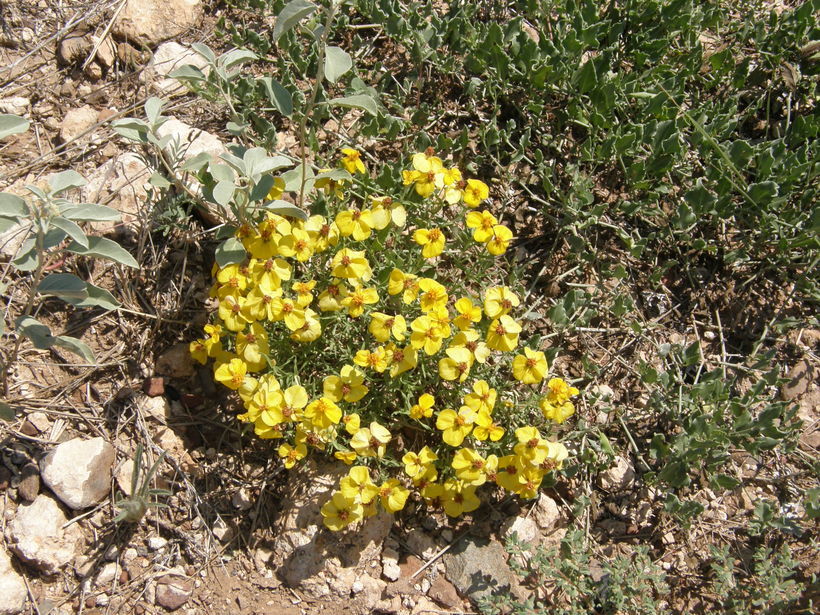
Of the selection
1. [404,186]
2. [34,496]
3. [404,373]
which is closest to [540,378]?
[404,373]

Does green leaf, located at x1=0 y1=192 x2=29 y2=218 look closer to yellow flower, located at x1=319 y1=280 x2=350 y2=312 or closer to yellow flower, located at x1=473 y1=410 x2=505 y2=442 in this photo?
yellow flower, located at x1=319 y1=280 x2=350 y2=312

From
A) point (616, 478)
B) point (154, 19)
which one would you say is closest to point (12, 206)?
point (154, 19)

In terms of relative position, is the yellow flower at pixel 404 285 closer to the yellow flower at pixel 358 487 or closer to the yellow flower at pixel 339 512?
the yellow flower at pixel 358 487

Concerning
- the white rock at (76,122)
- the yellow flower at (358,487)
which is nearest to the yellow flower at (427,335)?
the yellow flower at (358,487)

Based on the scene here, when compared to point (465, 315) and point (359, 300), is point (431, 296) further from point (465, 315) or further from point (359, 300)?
point (359, 300)

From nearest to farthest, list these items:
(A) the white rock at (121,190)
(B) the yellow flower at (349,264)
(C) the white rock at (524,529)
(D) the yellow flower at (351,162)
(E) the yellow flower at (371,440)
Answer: (E) the yellow flower at (371,440), (B) the yellow flower at (349,264), (C) the white rock at (524,529), (D) the yellow flower at (351,162), (A) the white rock at (121,190)

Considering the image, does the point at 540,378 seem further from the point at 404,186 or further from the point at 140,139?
the point at 140,139
